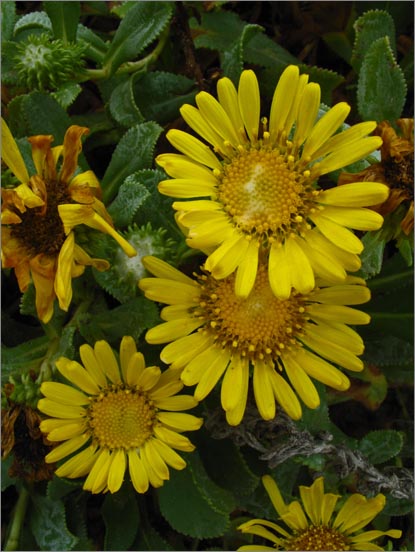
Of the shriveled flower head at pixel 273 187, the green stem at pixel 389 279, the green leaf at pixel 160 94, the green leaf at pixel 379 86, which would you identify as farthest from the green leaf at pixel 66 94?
the green stem at pixel 389 279

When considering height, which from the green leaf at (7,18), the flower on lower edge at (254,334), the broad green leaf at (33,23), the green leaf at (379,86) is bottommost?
the flower on lower edge at (254,334)

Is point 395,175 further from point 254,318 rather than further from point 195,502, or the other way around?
point 195,502

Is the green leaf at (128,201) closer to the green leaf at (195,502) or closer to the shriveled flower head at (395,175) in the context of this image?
the shriveled flower head at (395,175)

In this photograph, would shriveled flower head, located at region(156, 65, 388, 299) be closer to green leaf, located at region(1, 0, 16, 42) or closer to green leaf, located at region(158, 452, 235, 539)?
green leaf, located at region(158, 452, 235, 539)

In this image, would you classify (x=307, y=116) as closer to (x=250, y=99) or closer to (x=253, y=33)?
(x=250, y=99)

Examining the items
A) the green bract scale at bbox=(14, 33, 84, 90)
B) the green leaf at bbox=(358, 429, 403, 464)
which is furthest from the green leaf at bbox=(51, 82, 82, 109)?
the green leaf at bbox=(358, 429, 403, 464)

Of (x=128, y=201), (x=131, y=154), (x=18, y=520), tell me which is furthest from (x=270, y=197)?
(x=18, y=520)
